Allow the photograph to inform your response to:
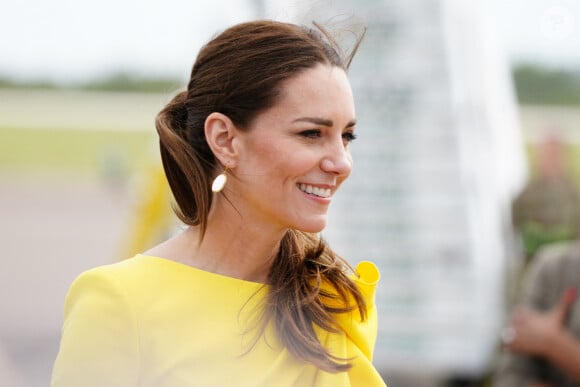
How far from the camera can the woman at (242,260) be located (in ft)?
5.05

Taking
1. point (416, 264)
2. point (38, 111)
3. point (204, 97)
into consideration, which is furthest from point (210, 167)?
point (38, 111)

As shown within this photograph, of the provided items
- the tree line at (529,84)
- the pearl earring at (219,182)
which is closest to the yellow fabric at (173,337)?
the pearl earring at (219,182)

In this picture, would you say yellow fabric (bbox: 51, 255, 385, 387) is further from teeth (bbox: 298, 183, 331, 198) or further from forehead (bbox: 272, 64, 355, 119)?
forehead (bbox: 272, 64, 355, 119)

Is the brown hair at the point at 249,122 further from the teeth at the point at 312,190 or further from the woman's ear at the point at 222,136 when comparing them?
the teeth at the point at 312,190

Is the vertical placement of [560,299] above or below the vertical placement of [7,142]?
below

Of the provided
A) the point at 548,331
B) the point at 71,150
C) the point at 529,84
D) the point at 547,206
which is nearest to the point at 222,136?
the point at 548,331

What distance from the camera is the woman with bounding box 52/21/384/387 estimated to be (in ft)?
5.05

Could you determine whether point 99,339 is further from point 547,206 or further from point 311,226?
point 547,206

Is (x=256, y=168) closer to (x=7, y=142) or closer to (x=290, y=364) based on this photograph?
(x=290, y=364)

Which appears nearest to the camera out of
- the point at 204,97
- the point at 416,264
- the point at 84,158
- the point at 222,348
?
the point at 222,348

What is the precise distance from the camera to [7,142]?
32031mm

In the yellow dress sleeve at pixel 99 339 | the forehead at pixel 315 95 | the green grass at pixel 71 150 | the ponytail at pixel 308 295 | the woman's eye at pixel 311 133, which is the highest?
the green grass at pixel 71 150

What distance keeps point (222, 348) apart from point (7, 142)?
3183 cm

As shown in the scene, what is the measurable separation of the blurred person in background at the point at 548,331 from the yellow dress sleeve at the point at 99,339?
1.84 m
